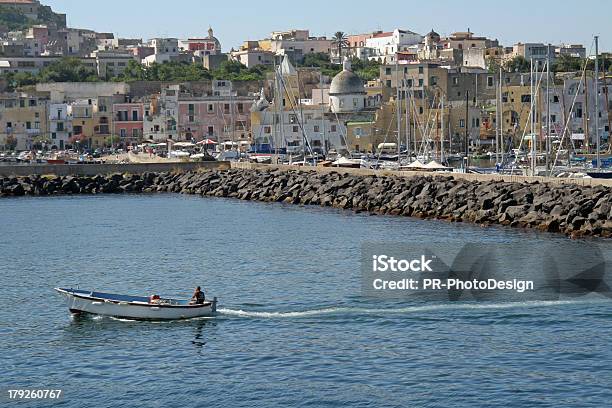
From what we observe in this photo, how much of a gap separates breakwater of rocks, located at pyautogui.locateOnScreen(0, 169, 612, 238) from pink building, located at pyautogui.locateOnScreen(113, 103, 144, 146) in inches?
1110

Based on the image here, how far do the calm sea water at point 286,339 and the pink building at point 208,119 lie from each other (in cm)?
5743

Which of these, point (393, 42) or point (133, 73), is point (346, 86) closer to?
point (133, 73)

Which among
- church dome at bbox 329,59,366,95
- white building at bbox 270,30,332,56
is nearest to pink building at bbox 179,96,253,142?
church dome at bbox 329,59,366,95

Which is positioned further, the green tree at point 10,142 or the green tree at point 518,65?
the green tree at point 518,65

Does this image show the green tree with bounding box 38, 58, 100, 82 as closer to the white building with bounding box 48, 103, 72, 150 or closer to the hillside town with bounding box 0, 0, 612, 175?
the hillside town with bounding box 0, 0, 612, 175

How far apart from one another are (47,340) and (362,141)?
6613 centimetres

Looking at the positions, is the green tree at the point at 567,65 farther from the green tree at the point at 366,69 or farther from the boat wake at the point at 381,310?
the boat wake at the point at 381,310

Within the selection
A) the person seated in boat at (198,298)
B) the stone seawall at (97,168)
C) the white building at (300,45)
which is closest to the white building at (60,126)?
the stone seawall at (97,168)

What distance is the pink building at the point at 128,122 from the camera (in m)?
109

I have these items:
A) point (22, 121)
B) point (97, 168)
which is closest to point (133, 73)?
point (22, 121)

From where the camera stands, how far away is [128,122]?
109688 mm

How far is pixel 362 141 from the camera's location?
97750 millimetres

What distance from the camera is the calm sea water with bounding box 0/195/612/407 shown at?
27.4 m

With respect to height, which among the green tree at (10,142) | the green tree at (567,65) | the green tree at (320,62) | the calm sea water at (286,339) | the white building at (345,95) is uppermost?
the green tree at (320,62)
